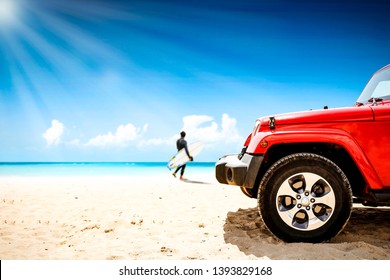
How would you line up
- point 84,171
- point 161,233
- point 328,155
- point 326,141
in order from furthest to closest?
point 84,171, point 161,233, point 328,155, point 326,141

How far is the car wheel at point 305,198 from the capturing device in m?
2.71

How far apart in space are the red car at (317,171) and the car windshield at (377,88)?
1.48 ft

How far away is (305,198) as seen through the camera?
9.01 feet

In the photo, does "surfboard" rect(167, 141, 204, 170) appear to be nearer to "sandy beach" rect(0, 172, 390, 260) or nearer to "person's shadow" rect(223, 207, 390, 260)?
"sandy beach" rect(0, 172, 390, 260)

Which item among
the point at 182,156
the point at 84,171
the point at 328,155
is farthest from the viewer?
the point at 84,171

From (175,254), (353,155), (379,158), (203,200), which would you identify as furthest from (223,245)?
(203,200)

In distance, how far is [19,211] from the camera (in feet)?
15.5

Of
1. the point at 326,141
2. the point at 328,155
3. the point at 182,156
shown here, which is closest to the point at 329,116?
the point at 326,141

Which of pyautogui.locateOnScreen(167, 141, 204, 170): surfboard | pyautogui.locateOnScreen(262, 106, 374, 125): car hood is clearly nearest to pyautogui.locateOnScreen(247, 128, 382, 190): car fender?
pyautogui.locateOnScreen(262, 106, 374, 125): car hood

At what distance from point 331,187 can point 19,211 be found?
5149 millimetres

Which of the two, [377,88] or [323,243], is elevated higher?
[377,88]

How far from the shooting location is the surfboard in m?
11.2

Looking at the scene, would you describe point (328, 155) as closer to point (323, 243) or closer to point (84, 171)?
point (323, 243)

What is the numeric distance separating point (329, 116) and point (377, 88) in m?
1.26
